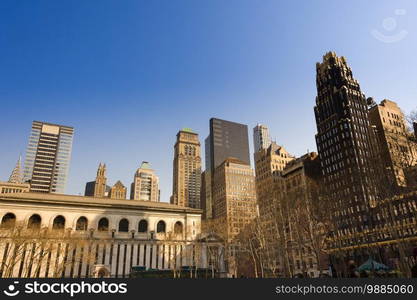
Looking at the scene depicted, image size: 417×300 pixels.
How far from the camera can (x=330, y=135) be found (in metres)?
108

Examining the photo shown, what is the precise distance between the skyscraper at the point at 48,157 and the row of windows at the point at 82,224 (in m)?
125

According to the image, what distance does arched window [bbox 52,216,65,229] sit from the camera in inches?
2509

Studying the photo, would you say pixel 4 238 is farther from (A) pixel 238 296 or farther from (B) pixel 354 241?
(B) pixel 354 241

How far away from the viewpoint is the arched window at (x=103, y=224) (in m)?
67.0

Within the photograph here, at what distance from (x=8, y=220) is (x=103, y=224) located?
59.8ft

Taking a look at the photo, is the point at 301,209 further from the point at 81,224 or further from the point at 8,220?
the point at 8,220

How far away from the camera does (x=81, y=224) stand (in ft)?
217

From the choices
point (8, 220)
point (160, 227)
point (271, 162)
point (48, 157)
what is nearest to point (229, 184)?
point (271, 162)

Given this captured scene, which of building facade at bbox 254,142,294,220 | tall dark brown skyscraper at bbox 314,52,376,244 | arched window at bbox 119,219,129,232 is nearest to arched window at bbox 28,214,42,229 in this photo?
arched window at bbox 119,219,129,232

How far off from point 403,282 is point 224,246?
56339 millimetres

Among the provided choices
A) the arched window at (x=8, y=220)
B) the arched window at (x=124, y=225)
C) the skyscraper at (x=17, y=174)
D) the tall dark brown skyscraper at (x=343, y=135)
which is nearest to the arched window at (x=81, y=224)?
the arched window at (x=124, y=225)

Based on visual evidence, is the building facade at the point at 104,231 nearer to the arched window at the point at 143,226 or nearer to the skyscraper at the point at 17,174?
the arched window at the point at 143,226

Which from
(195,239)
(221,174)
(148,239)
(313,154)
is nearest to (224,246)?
(195,239)

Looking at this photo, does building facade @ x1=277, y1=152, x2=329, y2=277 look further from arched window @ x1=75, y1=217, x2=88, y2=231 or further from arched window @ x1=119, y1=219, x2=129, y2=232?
arched window @ x1=75, y1=217, x2=88, y2=231
